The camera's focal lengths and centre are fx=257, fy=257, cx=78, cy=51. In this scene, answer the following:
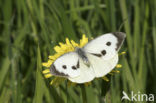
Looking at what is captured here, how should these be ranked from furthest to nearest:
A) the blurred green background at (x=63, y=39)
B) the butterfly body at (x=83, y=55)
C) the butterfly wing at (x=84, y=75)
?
the blurred green background at (x=63, y=39) < the butterfly body at (x=83, y=55) < the butterfly wing at (x=84, y=75)

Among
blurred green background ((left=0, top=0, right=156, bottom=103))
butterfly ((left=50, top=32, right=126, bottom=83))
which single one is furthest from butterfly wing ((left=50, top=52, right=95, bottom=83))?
blurred green background ((left=0, top=0, right=156, bottom=103))

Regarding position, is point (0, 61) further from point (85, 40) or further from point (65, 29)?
point (85, 40)

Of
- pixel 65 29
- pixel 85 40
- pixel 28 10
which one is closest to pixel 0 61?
pixel 28 10

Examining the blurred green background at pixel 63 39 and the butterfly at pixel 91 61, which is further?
the blurred green background at pixel 63 39

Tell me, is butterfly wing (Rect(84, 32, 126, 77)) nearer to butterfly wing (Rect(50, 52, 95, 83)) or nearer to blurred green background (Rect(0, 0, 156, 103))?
butterfly wing (Rect(50, 52, 95, 83))

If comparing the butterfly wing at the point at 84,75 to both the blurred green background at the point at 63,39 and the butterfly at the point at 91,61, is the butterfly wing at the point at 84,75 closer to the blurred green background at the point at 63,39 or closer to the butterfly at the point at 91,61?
the butterfly at the point at 91,61

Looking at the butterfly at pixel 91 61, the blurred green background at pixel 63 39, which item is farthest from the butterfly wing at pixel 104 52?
the blurred green background at pixel 63 39
